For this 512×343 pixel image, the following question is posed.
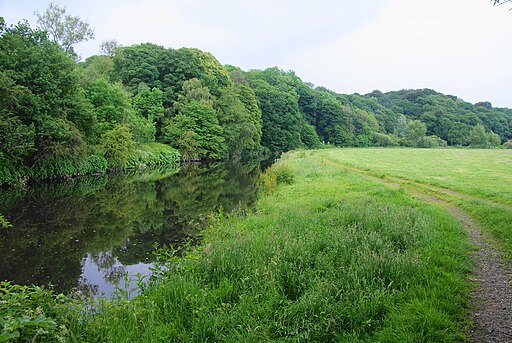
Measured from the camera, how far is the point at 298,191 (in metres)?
18.4

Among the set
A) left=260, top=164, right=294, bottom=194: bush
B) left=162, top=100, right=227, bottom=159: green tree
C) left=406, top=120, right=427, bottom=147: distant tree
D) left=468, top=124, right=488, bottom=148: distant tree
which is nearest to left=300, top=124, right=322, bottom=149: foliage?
left=406, top=120, right=427, bottom=147: distant tree

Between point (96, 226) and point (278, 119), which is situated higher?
point (278, 119)

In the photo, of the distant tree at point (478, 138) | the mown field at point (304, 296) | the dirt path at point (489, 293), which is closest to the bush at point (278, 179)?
the mown field at point (304, 296)

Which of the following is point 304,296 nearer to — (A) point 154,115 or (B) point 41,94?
(B) point 41,94

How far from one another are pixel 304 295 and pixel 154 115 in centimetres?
5122

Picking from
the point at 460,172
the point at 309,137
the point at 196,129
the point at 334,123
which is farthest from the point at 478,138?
the point at 196,129

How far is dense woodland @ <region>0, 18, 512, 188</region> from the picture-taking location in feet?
81.1

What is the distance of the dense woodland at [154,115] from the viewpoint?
24.7m

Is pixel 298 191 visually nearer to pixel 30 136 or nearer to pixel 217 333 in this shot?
pixel 217 333

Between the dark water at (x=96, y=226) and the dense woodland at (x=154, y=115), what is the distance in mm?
4768

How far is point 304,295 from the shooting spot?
5.32 m

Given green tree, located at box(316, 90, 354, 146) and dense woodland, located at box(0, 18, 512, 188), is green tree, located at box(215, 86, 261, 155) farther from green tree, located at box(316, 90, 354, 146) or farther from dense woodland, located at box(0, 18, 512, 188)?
green tree, located at box(316, 90, 354, 146)

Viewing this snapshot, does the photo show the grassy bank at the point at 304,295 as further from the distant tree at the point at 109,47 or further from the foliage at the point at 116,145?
the distant tree at the point at 109,47

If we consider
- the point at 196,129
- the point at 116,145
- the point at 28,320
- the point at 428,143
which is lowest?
the point at 428,143
